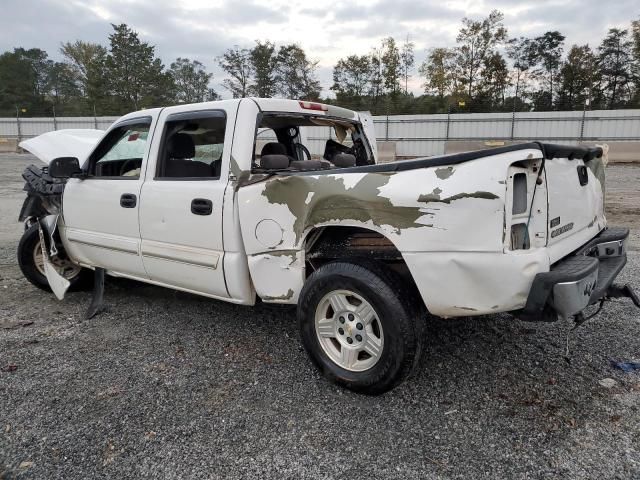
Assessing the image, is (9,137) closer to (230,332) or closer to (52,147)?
(52,147)

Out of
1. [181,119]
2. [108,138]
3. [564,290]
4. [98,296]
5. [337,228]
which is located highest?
[181,119]

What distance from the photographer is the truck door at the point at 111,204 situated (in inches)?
150

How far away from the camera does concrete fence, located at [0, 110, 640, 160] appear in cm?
2409

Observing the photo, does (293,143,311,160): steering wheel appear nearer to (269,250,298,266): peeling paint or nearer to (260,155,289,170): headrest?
(260,155,289,170): headrest

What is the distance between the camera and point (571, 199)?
9.24 ft

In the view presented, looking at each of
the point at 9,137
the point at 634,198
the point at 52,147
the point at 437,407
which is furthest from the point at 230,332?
the point at 9,137

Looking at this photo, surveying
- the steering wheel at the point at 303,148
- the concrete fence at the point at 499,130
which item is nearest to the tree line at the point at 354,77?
the concrete fence at the point at 499,130

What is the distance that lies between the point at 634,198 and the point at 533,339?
9.54 m

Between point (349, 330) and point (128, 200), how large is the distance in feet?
7.07

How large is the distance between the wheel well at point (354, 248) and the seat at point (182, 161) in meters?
1.01

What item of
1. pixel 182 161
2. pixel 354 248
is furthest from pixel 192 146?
pixel 354 248

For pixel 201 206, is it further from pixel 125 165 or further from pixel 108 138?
pixel 125 165

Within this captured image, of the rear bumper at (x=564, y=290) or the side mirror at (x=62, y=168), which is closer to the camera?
the rear bumper at (x=564, y=290)

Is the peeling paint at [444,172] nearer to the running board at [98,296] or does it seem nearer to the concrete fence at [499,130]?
the running board at [98,296]
